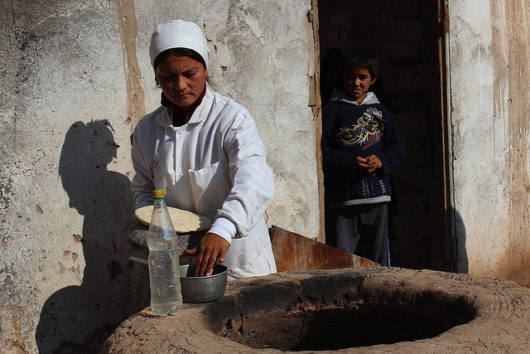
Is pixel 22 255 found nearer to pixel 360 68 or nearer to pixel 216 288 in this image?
pixel 216 288

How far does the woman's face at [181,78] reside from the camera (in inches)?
91.6

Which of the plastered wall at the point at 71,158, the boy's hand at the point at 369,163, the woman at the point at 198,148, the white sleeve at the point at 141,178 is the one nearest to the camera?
the woman at the point at 198,148

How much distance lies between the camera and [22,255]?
293 centimetres

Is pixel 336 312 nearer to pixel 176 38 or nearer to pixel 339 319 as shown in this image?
pixel 339 319

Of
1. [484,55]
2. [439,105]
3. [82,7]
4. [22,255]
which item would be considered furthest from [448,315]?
[484,55]

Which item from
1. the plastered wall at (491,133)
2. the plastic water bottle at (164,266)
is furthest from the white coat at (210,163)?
the plastered wall at (491,133)

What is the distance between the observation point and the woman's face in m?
2.33

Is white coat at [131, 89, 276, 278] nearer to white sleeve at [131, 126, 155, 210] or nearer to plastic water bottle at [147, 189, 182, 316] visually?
white sleeve at [131, 126, 155, 210]

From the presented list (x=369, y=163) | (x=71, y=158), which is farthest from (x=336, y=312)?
(x=369, y=163)

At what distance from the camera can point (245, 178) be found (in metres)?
2.22

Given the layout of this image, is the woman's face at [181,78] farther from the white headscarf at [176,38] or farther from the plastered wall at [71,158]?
the plastered wall at [71,158]

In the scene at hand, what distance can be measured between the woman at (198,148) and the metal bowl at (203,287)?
24cm

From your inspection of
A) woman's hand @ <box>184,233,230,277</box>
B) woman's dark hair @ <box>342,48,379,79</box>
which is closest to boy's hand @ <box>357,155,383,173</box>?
woman's dark hair @ <box>342,48,379,79</box>

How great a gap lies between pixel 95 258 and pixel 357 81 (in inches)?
73.7
